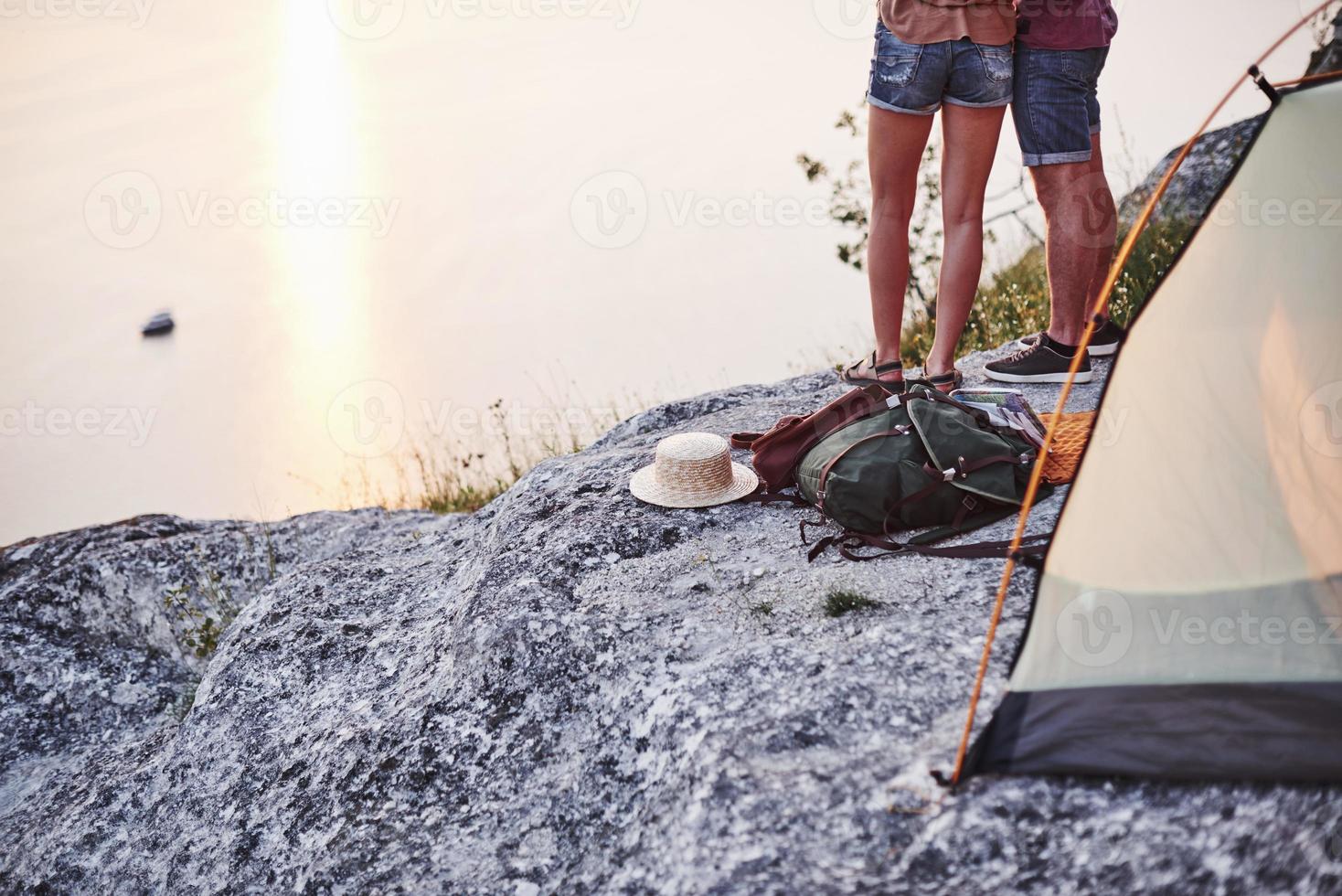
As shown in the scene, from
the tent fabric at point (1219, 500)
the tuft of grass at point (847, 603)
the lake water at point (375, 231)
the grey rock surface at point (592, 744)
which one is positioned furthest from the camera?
the lake water at point (375, 231)

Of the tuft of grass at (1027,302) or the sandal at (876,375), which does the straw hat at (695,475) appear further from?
the tuft of grass at (1027,302)

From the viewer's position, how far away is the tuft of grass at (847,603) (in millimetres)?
2398

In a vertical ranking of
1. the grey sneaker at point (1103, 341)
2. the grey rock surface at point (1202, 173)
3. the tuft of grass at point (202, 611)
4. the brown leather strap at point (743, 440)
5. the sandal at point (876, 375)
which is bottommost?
the tuft of grass at point (202, 611)

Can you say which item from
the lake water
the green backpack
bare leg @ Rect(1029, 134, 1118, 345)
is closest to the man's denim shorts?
bare leg @ Rect(1029, 134, 1118, 345)

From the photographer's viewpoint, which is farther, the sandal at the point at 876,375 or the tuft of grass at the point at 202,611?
the tuft of grass at the point at 202,611

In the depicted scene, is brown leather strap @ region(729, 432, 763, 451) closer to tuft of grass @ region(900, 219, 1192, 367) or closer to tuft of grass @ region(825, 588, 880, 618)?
tuft of grass @ region(825, 588, 880, 618)

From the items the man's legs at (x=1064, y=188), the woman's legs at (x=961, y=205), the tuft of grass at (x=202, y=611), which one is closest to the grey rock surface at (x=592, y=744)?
the tuft of grass at (x=202, y=611)

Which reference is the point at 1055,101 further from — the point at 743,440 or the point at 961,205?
the point at 743,440

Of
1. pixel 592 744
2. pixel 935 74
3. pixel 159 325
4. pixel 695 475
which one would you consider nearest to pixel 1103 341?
pixel 935 74

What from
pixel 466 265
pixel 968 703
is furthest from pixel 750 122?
pixel 968 703

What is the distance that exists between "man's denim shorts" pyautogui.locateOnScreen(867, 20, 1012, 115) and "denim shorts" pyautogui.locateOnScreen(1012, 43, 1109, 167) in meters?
0.17

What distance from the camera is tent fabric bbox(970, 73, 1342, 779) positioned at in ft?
6.04

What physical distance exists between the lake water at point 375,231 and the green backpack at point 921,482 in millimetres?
4906

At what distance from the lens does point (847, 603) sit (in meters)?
2.41
